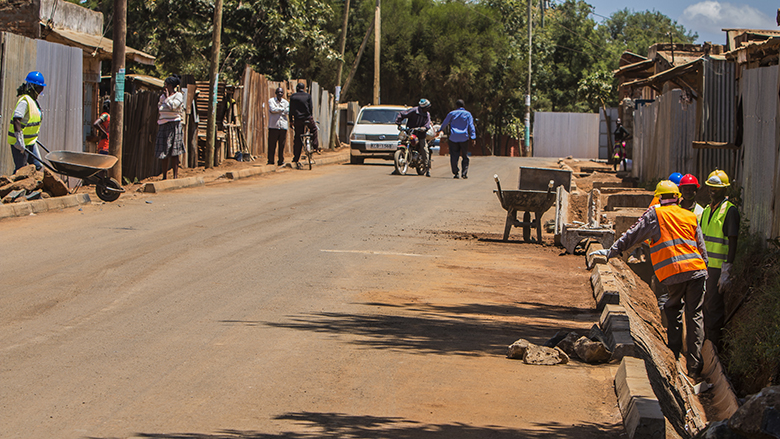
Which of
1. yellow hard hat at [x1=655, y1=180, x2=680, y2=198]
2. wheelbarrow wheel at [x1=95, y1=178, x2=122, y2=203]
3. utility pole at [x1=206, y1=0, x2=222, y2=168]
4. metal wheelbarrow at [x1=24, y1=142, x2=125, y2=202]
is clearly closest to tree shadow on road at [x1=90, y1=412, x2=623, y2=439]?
yellow hard hat at [x1=655, y1=180, x2=680, y2=198]

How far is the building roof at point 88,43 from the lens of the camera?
1827 cm

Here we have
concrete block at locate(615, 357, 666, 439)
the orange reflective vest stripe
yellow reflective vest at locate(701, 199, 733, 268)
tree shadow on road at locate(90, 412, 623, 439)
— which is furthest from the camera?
yellow reflective vest at locate(701, 199, 733, 268)

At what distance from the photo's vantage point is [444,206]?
52.2 feet

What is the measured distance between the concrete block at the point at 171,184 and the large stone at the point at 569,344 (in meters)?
10.5

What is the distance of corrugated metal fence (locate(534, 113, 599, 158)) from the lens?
1688 inches

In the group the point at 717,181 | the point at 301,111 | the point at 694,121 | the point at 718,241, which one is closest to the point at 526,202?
the point at 717,181

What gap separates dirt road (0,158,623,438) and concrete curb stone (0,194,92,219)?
346 millimetres

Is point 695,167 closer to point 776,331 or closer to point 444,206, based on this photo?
point 444,206

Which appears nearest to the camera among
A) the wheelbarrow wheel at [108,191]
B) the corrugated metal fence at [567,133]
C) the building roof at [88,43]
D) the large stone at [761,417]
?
the large stone at [761,417]

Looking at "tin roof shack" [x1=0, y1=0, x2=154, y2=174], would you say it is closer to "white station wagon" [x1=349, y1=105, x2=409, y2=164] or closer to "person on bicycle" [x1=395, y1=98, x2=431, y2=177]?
"person on bicycle" [x1=395, y1=98, x2=431, y2=177]

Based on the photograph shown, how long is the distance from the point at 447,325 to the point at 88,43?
1431 centimetres

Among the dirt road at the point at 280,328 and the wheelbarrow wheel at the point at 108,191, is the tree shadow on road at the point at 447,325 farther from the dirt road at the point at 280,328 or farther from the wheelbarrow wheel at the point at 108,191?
the wheelbarrow wheel at the point at 108,191

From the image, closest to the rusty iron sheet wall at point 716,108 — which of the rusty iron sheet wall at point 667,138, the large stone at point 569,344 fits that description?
the rusty iron sheet wall at point 667,138

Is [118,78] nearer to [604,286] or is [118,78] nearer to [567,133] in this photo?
[604,286]
